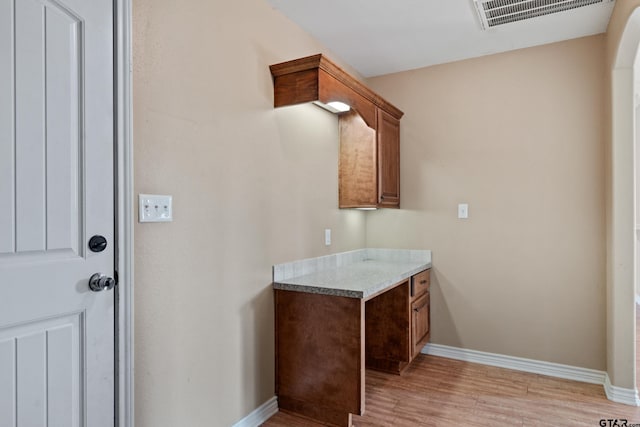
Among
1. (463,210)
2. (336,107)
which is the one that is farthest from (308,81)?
(463,210)

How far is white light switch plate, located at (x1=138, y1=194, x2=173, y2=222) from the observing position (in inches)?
61.3

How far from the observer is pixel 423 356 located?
3.25 m

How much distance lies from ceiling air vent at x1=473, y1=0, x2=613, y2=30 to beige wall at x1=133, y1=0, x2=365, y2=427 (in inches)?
47.4

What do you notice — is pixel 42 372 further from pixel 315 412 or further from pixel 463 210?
pixel 463 210

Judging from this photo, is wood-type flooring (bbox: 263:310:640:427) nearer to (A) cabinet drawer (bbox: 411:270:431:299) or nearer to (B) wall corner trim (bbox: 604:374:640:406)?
(B) wall corner trim (bbox: 604:374:640:406)

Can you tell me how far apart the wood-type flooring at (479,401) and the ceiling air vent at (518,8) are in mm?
2486

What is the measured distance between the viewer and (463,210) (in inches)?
125

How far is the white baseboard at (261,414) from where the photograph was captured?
2.10 metres

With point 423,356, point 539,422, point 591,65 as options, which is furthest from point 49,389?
point 591,65

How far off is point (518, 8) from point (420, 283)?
1.99 meters

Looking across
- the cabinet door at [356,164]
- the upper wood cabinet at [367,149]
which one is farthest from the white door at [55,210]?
the cabinet door at [356,164]

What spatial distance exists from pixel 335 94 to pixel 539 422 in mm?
2301

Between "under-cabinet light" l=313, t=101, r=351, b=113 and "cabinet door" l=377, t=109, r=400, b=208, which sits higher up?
"under-cabinet light" l=313, t=101, r=351, b=113

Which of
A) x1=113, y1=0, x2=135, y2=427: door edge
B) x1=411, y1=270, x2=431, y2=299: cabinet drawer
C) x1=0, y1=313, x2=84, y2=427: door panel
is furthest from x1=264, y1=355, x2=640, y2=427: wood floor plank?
x1=0, y1=313, x2=84, y2=427: door panel
